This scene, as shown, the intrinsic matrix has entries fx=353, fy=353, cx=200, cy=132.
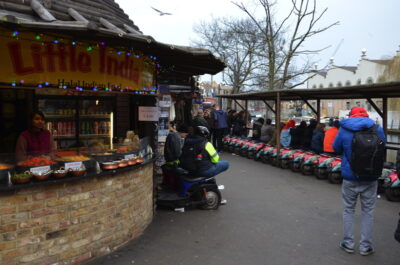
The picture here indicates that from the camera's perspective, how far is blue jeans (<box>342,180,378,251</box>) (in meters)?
5.02

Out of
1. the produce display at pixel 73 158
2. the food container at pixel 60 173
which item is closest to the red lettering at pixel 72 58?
the produce display at pixel 73 158

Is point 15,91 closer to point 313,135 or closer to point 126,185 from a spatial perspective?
point 126,185

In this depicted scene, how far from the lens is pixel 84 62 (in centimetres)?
505

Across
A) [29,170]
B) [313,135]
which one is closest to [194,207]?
[29,170]

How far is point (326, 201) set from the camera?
8.17 metres

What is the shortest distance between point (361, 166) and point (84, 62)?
4.15m

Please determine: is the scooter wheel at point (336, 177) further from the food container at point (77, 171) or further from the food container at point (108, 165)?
the food container at point (77, 171)

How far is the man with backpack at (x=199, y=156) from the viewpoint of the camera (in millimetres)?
7109

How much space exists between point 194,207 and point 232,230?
1491mm

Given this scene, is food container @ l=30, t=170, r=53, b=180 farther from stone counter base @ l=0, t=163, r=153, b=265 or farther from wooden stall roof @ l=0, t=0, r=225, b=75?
wooden stall roof @ l=0, t=0, r=225, b=75

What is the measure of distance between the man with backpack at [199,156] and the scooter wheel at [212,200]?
0.39 metres

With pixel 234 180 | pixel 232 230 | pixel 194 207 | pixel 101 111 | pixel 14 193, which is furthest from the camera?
pixel 234 180

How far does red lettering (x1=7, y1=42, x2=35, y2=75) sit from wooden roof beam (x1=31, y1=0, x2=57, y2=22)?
0.48 meters

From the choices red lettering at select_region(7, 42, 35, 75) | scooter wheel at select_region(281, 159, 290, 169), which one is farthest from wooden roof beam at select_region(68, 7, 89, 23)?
scooter wheel at select_region(281, 159, 290, 169)
